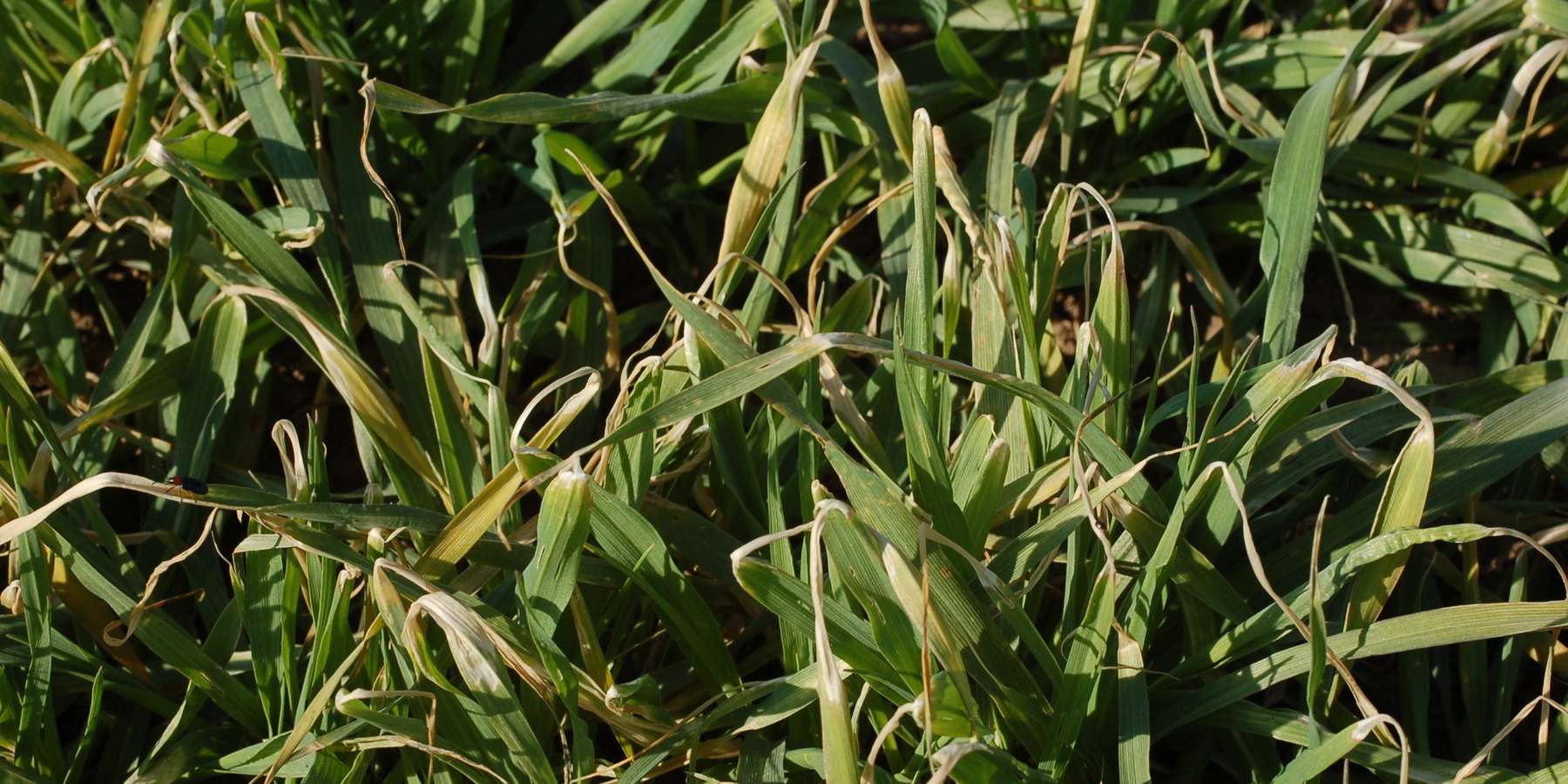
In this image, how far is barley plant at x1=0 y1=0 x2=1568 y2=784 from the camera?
985mm

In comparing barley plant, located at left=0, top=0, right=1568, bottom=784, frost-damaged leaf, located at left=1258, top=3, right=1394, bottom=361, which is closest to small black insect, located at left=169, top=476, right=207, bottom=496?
barley plant, located at left=0, top=0, right=1568, bottom=784

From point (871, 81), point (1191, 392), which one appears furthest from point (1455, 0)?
point (1191, 392)

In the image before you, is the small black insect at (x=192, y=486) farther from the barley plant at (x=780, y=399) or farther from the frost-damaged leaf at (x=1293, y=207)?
the frost-damaged leaf at (x=1293, y=207)

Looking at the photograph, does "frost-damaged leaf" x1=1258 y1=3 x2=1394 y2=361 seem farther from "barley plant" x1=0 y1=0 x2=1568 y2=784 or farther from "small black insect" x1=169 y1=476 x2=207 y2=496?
"small black insect" x1=169 y1=476 x2=207 y2=496

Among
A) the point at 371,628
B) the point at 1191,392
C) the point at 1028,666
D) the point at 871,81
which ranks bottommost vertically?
the point at 1028,666

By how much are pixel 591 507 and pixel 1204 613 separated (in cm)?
50

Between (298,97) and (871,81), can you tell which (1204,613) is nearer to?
(871,81)

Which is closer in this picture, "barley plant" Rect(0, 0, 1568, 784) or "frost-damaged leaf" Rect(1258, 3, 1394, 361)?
"barley plant" Rect(0, 0, 1568, 784)

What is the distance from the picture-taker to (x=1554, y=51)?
1.26m

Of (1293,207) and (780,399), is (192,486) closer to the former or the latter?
(780,399)

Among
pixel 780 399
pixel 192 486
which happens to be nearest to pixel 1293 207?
pixel 780 399

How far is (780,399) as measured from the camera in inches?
40.7

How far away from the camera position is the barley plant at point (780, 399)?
0.99 meters

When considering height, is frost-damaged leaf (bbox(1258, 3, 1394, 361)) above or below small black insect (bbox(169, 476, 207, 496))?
above
